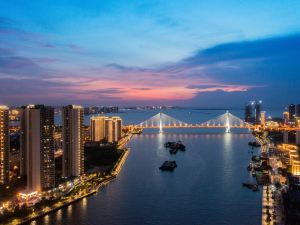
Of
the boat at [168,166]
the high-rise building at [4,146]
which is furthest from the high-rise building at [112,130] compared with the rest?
the high-rise building at [4,146]

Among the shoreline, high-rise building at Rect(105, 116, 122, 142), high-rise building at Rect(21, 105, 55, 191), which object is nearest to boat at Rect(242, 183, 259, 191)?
the shoreline

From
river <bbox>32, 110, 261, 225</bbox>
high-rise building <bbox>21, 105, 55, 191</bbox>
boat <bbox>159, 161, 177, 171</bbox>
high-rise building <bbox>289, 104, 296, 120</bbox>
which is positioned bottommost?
river <bbox>32, 110, 261, 225</bbox>

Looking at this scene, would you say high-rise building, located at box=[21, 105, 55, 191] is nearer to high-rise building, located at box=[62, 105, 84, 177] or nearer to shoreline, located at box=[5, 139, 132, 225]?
shoreline, located at box=[5, 139, 132, 225]

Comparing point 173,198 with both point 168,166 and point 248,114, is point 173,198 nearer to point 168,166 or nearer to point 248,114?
point 168,166

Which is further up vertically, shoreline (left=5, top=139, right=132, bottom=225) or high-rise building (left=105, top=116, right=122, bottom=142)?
high-rise building (left=105, top=116, right=122, bottom=142)

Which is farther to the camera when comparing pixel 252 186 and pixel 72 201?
pixel 252 186

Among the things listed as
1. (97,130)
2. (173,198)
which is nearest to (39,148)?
(173,198)

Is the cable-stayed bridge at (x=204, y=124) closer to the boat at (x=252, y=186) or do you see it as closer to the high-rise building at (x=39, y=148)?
the boat at (x=252, y=186)
